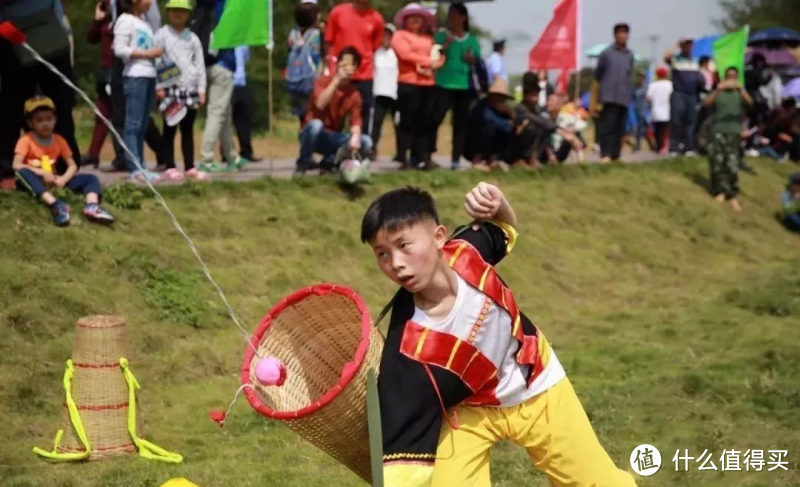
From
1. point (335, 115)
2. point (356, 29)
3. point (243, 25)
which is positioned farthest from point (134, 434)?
point (356, 29)

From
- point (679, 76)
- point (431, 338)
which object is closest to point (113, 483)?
point (431, 338)

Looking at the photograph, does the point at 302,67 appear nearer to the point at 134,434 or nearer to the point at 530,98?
the point at 530,98

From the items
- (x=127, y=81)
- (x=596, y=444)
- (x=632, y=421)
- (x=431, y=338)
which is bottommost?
(x=632, y=421)

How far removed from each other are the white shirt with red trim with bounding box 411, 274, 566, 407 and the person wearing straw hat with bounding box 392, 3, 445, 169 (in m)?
8.16

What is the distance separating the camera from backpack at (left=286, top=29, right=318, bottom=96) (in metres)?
11.8

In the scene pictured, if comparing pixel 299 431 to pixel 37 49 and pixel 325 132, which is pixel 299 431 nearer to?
pixel 37 49

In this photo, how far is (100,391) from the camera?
5.88 metres

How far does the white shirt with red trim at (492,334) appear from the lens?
11.9ft

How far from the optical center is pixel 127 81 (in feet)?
30.7

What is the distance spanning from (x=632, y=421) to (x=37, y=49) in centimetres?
523

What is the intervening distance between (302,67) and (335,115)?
159 centimetres

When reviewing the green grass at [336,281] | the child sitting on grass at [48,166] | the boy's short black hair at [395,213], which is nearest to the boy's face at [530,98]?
the green grass at [336,281]

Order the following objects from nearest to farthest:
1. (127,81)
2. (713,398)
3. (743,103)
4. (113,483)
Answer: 1. (113,483)
2. (713,398)
3. (127,81)
4. (743,103)

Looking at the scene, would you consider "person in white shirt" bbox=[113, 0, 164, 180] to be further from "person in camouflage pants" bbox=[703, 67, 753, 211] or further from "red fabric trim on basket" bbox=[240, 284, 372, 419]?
"person in camouflage pants" bbox=[703, 67, 753, 211]
